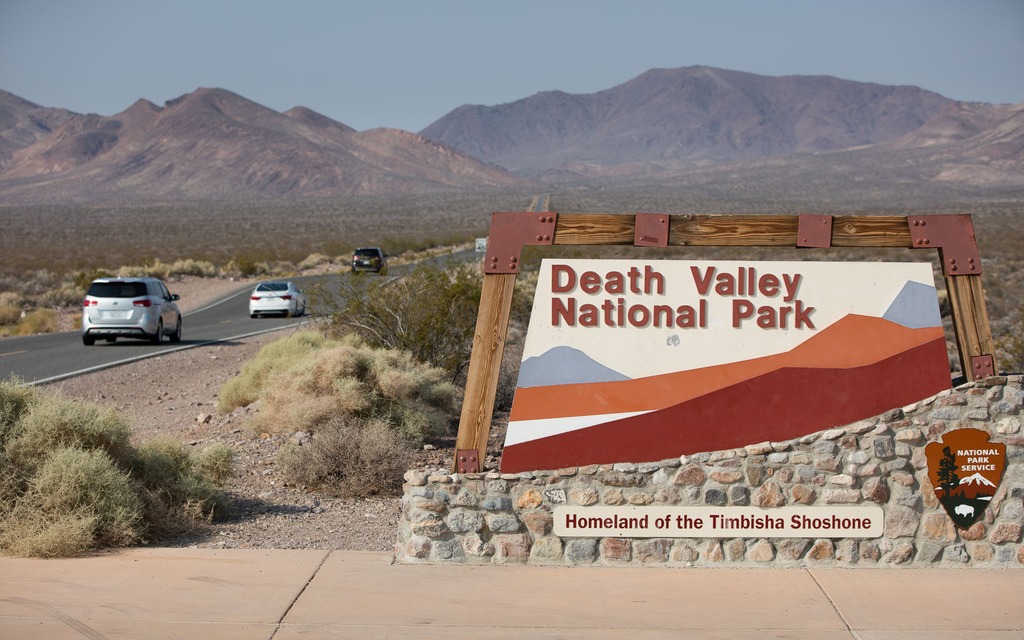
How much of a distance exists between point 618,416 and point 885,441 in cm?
165

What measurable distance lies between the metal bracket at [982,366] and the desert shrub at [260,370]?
9.47m

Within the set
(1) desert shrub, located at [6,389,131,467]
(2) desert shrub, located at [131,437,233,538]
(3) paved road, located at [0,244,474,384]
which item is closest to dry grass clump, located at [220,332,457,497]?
(2) desert shrub, located at [131,437,233,538]

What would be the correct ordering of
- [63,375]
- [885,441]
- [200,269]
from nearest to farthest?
[885,441] → [63,375] → [200,269]

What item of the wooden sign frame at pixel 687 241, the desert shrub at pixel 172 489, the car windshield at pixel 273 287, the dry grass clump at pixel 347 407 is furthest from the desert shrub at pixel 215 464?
the car windshield at pixel 273 287

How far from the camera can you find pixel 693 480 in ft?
23.6

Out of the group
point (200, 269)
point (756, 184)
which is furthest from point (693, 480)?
point (756, 184)

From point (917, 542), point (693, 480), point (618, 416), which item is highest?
point (618, 416)

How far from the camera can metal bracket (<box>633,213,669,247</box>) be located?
723 cm

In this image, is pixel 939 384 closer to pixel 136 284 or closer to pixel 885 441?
pixel 885 441

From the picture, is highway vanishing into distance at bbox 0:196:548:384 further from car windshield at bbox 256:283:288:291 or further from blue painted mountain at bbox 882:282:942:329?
blue painted mountain at bbox 882:282:942:329

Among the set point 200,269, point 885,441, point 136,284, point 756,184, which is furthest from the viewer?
point 756,184

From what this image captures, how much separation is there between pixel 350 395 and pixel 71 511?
5.62 metres

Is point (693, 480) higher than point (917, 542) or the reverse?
higher

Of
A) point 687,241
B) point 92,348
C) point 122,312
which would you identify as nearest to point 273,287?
point 122,312
